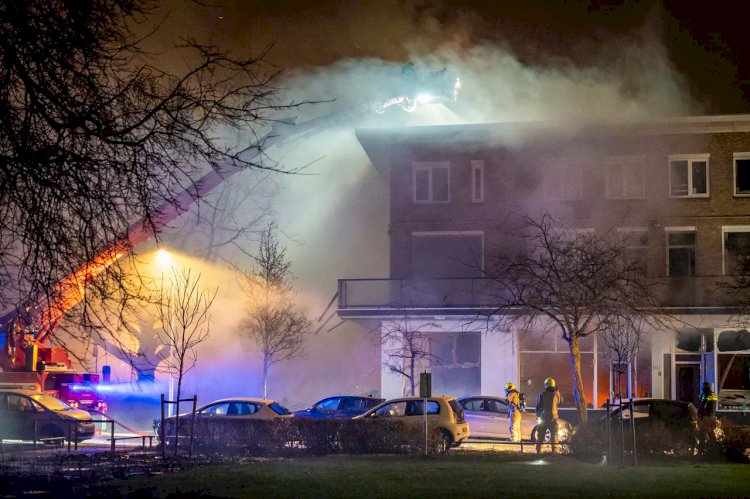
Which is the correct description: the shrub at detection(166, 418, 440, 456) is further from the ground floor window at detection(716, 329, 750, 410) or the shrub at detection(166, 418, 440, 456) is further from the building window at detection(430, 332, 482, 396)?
the ground floor window at detection(716, 329, 750, 410)

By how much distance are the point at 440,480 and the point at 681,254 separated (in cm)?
2318

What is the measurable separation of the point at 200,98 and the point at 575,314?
1670cm

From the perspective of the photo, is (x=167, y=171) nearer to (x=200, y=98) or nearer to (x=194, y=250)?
(x=200, y=98)

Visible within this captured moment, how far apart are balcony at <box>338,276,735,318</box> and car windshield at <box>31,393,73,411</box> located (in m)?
12.7

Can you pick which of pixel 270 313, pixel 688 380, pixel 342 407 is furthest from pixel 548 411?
pixel 270 313

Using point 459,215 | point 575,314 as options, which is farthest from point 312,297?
point 575,314

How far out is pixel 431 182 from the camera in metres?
37.0

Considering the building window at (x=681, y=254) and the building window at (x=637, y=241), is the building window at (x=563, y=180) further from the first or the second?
the building window at (x=681, y=254)

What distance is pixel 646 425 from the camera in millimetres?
20672

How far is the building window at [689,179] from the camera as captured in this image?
35.4 metres

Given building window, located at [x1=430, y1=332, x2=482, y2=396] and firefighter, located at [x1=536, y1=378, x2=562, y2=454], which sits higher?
building window, located at [x1=430, y1=332, x2=482, y2=396]

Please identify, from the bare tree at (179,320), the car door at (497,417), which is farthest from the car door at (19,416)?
the car door at (497,417)

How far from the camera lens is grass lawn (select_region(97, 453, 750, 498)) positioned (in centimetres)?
1328

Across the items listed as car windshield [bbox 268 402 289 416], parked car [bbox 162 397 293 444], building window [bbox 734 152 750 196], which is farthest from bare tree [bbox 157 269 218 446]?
building window [bbox 734 152 750 196]
